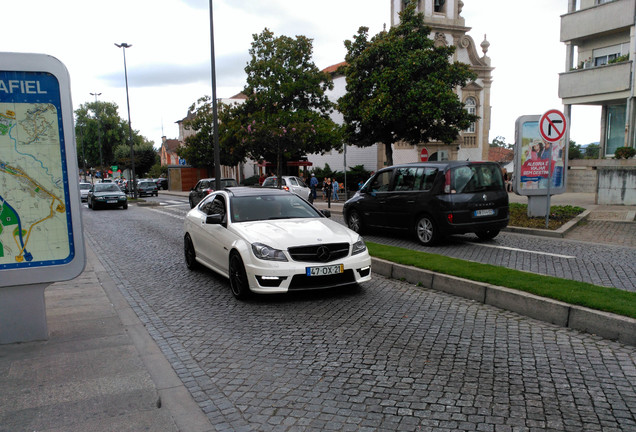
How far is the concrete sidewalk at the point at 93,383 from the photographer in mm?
3486

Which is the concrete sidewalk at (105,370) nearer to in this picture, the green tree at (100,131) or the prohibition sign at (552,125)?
the prohibition sign at (552,125)

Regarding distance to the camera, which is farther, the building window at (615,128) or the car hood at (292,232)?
the building window at (615,128)

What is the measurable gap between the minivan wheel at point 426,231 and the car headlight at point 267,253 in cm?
552

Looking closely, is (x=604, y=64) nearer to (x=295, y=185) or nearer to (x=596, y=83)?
(x=596, y=83)

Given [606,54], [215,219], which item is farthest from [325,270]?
[606,54]

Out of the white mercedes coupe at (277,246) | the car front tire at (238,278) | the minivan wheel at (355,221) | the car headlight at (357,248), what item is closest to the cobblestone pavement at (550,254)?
the minivan wheel at (355,221)

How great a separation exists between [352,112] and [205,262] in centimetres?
2758

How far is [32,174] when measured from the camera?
4840 millimetres

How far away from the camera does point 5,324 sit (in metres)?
4.99

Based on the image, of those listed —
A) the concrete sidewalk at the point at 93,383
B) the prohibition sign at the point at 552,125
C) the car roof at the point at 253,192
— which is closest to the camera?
the concrete sidewalk at the point at 93,383

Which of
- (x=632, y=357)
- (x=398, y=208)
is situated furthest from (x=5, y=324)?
(x=398, y=208)

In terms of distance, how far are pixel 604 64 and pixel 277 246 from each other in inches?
997

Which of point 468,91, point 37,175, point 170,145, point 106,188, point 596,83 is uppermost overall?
point 468,91

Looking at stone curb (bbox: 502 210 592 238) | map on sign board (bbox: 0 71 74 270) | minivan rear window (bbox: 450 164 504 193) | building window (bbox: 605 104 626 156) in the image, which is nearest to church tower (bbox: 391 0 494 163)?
building window (bbox: 605 104 626 156)
